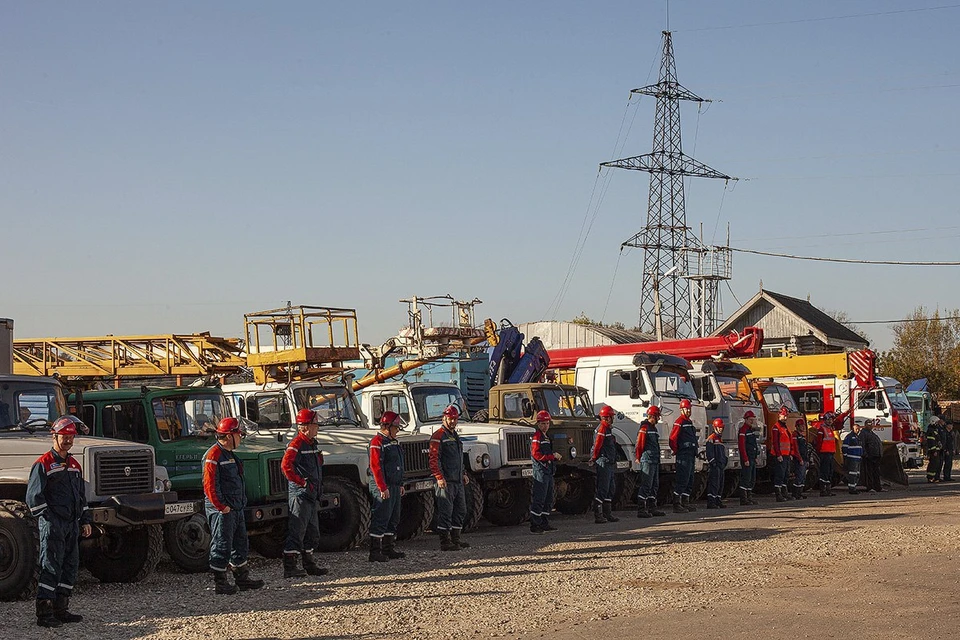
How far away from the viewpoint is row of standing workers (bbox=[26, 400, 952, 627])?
10.2m

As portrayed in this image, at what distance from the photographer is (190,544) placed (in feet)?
43.5

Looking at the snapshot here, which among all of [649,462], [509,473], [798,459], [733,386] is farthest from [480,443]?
[798,459]

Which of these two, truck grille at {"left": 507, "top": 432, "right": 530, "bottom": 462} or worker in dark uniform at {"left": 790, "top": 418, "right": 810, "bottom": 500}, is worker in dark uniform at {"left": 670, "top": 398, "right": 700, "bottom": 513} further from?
worker in dark uniform at {"left": 790, "top": 418, "right": 810, "bottom": 500}

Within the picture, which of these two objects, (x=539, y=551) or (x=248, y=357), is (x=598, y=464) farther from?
(x=248, y=357)

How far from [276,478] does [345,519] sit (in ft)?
4.37

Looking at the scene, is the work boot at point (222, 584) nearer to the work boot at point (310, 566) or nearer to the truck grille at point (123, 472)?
the work boot at point (310, 566)

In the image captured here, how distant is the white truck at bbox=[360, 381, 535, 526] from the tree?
41707 millimetres

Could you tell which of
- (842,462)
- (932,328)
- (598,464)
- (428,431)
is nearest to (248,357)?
(428,431)

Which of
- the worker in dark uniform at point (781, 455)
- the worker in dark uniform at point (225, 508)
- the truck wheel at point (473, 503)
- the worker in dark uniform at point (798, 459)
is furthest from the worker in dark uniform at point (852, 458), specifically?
the worker in dark uniform at point (225, 508)

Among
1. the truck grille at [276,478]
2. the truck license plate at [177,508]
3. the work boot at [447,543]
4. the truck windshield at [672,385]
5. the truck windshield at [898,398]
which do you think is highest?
the truck windshield at [672,385]

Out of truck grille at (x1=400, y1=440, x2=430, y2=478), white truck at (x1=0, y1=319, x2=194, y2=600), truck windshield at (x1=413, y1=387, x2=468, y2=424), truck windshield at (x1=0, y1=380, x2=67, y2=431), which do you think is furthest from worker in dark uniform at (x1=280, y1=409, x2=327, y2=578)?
truck windshield at (x1=413, y1=387, x2=468, y2=424)

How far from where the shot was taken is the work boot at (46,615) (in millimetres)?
9898

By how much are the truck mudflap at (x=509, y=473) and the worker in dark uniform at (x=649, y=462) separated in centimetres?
215

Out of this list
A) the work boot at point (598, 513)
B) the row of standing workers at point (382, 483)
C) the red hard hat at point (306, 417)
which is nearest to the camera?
the row of standing workers at point (382, 483)
